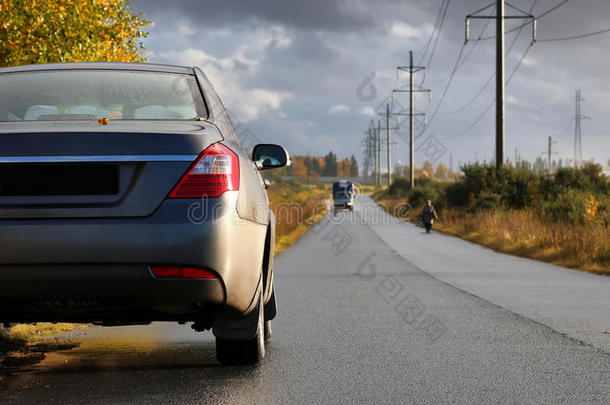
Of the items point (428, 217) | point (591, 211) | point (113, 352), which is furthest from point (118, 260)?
point (428, 217)

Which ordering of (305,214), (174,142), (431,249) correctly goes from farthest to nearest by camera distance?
1. (305,214)
2. (431,249)
3. (174,142)

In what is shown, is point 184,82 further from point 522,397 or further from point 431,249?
point 431,249

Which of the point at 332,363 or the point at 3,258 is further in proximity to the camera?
the point at 332,363

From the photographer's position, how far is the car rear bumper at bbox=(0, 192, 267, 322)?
3.43 metres

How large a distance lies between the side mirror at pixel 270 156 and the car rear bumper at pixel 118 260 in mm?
1576

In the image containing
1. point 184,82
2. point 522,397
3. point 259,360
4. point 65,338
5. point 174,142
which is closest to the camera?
point 174,142

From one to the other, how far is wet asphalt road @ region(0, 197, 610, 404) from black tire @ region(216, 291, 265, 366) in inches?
2.9

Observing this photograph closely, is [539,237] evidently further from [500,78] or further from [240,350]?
[240,350]

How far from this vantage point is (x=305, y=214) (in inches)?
1795

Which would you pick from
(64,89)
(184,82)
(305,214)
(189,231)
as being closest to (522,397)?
(189,231)

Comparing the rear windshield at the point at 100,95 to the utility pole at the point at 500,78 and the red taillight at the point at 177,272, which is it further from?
the utility pole at the point at 500,78

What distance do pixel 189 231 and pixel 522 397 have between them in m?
2.34

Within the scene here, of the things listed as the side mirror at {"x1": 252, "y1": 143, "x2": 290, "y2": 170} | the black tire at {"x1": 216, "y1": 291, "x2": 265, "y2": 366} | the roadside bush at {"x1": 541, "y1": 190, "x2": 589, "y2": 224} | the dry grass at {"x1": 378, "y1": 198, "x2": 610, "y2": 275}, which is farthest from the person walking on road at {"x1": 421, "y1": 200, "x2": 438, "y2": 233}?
the black tire at {"x1": 216, "y1": 291, "x2": 265, "y2": 366}

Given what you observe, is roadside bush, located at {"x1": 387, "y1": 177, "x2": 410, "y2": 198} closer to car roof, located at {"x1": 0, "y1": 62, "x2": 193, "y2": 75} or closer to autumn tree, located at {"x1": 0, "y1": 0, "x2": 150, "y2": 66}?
autumn tree, located at {"x1": 0, "y1": 0, "x2": 150, "y2": 66}
